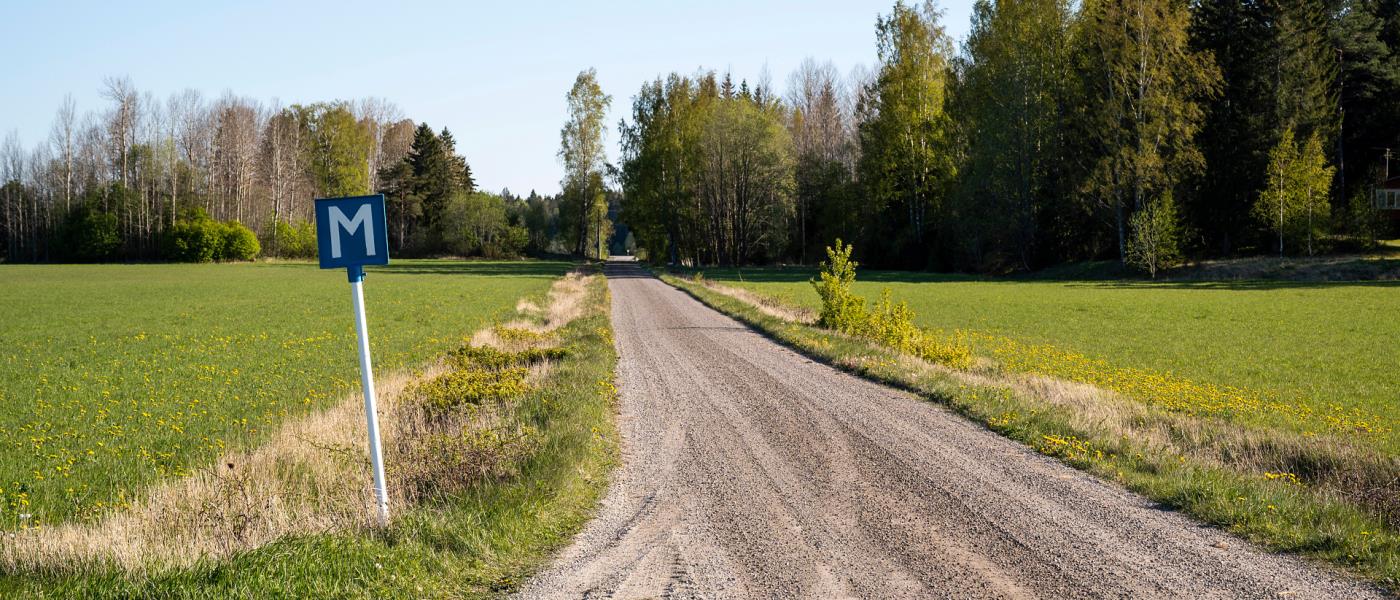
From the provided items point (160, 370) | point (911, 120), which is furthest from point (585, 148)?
point (160, 370)

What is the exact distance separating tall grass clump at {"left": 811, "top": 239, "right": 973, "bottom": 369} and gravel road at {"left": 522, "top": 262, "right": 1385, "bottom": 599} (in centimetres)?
697

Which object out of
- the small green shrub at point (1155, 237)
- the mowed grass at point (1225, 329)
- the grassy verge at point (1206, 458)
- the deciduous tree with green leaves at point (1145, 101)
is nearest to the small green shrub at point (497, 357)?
the grassy verge at point (1206, 458)

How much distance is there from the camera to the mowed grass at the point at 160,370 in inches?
387

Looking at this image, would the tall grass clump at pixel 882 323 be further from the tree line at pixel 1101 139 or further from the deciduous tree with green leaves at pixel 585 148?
the deciduous tree with green leaves at pixel 585 148

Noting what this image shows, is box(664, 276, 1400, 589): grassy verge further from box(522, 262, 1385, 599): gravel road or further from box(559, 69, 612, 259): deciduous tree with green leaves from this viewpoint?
box(559, 69, 612, 259): deciduous tree with green leaves

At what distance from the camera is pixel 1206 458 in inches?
382

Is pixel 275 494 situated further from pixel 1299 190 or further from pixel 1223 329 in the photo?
pixel 1299 190

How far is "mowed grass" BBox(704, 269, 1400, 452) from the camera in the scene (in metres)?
15.9

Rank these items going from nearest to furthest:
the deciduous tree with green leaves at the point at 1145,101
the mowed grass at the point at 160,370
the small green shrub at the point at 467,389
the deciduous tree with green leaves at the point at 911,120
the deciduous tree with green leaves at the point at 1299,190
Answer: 1. the mowed grass at the point at 160,370
2. the small green shrub at the point at 467,389
3. the deciduous tree with green leaves at the point at 1299,190
4. the deciduous tree with green leaves at the point at 1145,101
5. the deciduous tree with green leaves at the point at 911,120

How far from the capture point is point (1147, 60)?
50625 millimetres

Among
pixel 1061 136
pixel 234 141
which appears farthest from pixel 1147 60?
pixel 234 141

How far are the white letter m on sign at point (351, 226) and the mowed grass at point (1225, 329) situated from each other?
40.4ft

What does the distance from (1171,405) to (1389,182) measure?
183 ft

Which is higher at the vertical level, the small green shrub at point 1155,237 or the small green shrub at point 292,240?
the small green shrub at point 292,240
